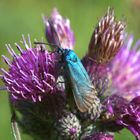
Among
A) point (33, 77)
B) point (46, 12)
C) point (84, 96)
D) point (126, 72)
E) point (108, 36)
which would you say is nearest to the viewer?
point (84, 96)

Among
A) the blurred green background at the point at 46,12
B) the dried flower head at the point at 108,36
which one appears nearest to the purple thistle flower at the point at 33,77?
the dried flower head at the point at 108,36

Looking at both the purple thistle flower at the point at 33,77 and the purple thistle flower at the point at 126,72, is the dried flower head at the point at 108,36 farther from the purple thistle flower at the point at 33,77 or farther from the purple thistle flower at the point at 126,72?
the purple thistle flower at the point at 126,72

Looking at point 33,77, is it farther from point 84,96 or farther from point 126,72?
point 126,72

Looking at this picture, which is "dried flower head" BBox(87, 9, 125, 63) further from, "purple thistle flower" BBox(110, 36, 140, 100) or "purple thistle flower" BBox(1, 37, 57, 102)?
"purple thistle flower" BBox(110, 36, 140, 100)

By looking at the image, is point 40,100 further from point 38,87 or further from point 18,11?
point 18,11

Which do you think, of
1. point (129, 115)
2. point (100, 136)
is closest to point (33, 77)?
point (100, 136)

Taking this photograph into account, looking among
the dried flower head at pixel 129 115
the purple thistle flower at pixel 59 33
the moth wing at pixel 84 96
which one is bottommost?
the dried flower head at pixel 129 115

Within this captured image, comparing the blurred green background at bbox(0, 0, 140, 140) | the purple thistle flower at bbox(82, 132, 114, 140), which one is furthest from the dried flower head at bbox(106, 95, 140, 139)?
the blurred green background at bbox(0, 0, 140, 140)
